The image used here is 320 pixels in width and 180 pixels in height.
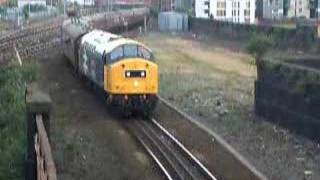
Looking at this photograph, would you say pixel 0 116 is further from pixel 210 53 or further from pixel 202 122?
pixel 210 53

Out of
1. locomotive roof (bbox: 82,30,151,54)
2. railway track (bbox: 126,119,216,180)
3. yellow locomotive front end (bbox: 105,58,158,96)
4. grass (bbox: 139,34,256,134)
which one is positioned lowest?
railway track (bbox: 126,119,216,180)

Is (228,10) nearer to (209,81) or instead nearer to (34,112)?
(209,81)

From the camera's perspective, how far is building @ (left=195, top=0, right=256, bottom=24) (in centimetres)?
9312

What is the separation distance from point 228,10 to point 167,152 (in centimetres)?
8016

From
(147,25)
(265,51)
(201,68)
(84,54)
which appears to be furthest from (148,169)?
(147,25)

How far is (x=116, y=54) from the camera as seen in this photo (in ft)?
82.6

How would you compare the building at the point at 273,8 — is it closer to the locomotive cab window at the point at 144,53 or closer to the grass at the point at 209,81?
the grass at the point at 209,81

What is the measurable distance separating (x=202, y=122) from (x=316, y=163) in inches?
263

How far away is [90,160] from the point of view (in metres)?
19.0

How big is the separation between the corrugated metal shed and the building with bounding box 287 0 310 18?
31281mm

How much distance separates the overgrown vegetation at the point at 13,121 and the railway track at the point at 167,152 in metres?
3.09

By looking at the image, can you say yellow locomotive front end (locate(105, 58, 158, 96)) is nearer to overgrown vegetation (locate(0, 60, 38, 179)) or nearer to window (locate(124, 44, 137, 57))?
window (locate(124, 44, 137, 57))

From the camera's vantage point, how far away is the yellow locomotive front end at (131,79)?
24.8m

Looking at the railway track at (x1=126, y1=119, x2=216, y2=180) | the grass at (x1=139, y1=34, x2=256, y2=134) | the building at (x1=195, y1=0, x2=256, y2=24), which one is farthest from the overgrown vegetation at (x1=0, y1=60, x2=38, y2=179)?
the building at (x1=195, y1=0, x2=256, y2=24)
